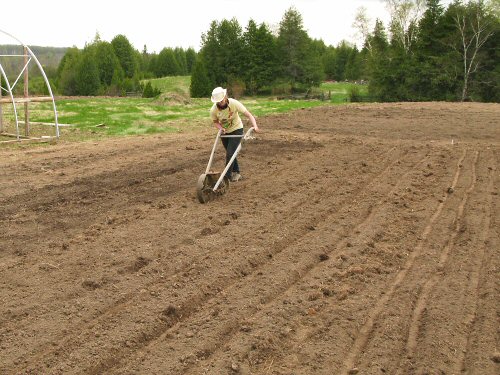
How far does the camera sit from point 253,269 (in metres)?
5.95

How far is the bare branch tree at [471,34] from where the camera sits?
3991cm

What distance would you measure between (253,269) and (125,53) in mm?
60265

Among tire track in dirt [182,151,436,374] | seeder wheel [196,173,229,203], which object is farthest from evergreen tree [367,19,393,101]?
seeder wheel [196,173,229,203]

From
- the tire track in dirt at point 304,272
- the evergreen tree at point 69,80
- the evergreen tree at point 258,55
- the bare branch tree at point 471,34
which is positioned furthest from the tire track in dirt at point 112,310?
the evergreen tree at point 258,55

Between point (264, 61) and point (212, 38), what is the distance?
18.9 feet

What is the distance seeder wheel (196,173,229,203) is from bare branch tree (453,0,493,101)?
121ft

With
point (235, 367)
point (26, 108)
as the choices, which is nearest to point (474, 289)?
point (235, 367)

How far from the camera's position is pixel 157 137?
15562 mm

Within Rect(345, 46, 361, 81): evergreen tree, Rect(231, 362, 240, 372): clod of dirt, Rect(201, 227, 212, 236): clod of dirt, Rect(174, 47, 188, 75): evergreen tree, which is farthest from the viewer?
Rect(174, 47, 188, 75): evergreen tree

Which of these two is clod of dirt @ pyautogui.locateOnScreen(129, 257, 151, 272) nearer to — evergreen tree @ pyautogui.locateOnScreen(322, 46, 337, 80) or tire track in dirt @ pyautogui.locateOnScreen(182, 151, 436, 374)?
tire track in dirt @ pyautogui.locateOnScreen(182, 151, 436, 374)

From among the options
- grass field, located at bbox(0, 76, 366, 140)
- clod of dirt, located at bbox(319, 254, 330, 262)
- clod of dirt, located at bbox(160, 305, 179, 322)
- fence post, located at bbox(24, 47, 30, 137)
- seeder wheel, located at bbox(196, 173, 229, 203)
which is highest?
fence post, located at bbox(24, 47, 30, 137)

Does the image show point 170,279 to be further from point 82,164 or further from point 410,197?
point 82,164

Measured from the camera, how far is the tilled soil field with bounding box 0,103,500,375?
4320mm

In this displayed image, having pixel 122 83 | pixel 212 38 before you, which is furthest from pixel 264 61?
pixel 122 83
